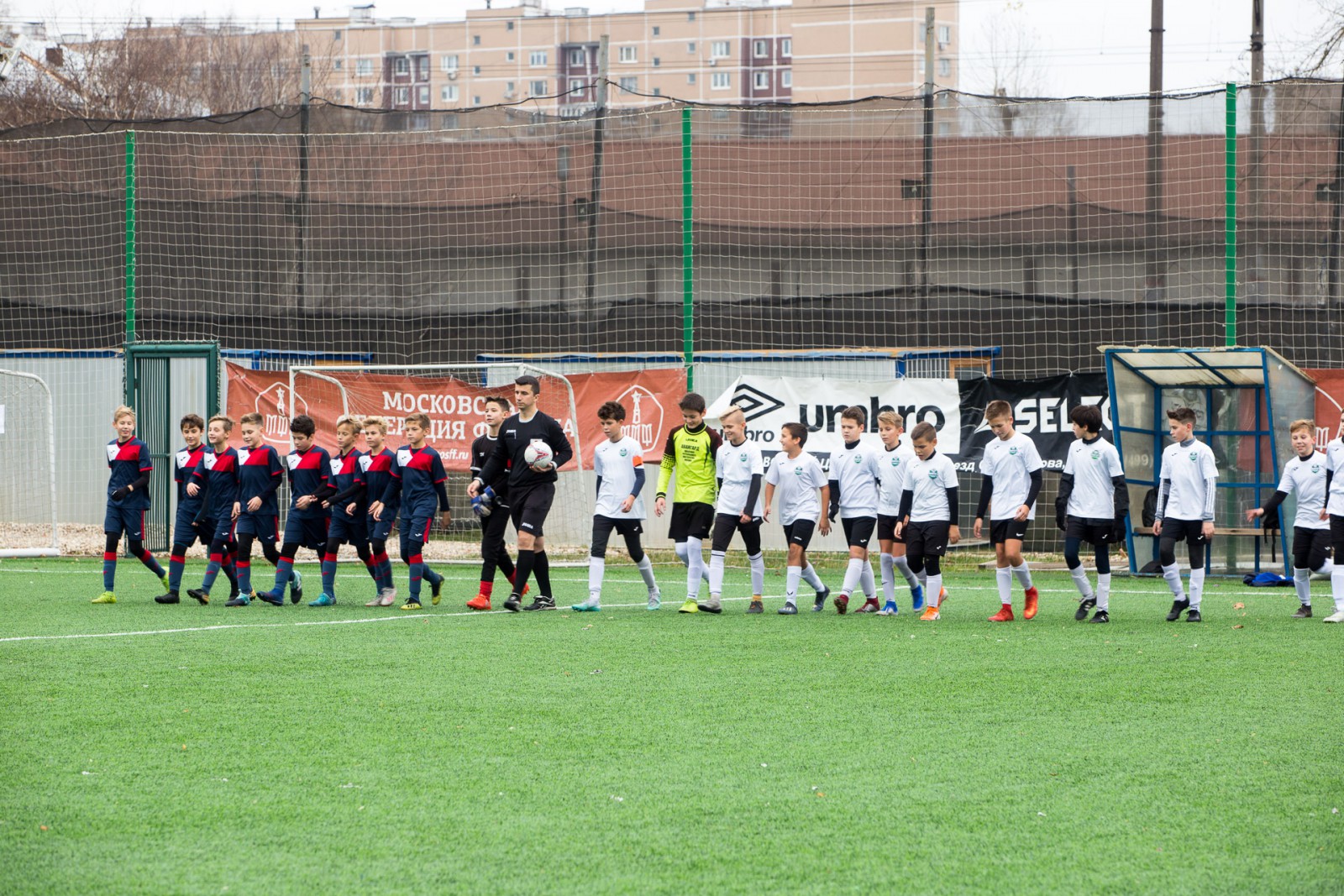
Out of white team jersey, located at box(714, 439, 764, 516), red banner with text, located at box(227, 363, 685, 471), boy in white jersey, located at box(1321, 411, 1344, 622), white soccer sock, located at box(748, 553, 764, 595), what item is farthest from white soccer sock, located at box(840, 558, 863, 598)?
red banner with text, located at box(227, 363, 685, 471)

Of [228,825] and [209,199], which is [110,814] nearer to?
[228,825]

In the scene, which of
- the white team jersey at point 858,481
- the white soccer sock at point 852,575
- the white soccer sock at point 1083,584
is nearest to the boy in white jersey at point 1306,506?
the white soccer sock at point 1083,584

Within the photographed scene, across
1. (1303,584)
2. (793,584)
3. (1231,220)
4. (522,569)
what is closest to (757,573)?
(793,584)

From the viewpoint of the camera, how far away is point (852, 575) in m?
12.0

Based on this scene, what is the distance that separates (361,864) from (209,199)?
20835 millimetres

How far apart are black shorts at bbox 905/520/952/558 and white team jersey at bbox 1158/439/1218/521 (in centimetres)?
181

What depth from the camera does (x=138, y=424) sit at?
18062 mm

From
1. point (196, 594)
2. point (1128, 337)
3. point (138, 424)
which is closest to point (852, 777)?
point (196, 594)

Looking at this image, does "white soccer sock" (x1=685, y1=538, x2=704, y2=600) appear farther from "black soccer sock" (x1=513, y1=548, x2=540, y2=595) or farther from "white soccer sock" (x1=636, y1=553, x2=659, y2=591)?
"black soccer sock" (x1=513, y1=548, x2=540, y2=595)

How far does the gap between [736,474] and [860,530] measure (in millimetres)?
1171

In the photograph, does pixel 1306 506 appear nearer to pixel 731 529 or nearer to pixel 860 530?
pixel 860 530

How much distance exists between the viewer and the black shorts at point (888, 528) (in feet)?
40.4

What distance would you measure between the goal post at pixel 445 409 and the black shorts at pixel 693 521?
4.63 meters

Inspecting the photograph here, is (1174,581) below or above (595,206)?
below
